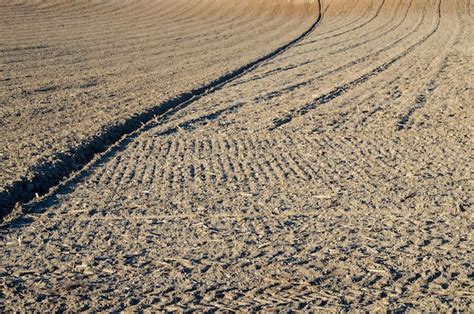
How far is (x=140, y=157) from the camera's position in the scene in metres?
9.45

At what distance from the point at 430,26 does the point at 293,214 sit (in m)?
24.8

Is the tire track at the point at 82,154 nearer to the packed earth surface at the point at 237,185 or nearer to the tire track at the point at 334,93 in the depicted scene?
the packed earth surface at the point at 237,185

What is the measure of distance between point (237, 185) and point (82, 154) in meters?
2.57

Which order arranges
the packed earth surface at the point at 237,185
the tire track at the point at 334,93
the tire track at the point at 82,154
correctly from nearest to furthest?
the packed earth surface at the point at 237,185 → the tire track at the point at 82,154 → the tire track at the point at 334,93

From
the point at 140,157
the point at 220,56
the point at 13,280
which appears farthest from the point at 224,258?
the point at 220,56

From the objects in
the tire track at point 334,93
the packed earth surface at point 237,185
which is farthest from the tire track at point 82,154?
the tire track at point 334,93

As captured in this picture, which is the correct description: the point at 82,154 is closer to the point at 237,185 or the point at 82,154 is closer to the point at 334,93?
the point at 237,185

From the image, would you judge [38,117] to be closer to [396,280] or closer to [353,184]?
[353,184]

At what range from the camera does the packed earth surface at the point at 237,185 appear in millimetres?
5609

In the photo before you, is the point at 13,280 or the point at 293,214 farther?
the point at 293,214

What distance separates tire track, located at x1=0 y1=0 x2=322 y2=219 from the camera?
788 centimetres

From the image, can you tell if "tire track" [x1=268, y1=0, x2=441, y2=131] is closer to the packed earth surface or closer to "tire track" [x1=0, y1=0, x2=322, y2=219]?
the packed earth surface

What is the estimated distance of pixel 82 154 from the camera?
9.59 m

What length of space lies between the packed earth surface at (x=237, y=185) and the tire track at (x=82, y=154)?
32mm
